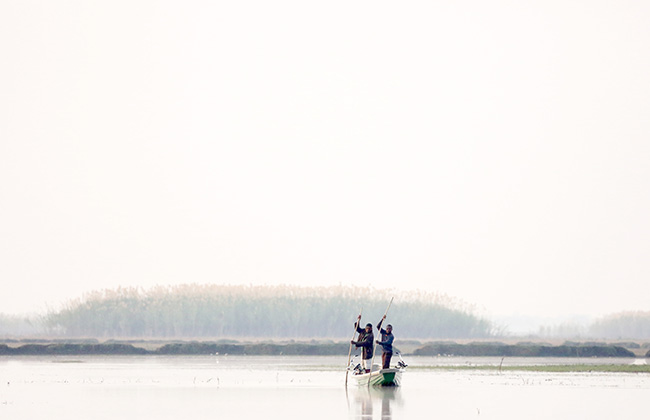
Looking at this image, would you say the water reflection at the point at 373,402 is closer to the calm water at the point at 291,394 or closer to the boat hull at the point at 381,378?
the calm water at the point at 291,394

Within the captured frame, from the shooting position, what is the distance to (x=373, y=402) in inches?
1053

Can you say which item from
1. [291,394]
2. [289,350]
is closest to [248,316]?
[289,350]

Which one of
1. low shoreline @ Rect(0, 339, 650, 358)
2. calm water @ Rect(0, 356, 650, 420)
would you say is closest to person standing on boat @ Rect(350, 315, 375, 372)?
calm water @ Rect(0, 356, 650, 420)

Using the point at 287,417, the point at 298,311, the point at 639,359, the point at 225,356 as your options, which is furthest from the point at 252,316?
the point at 287,417

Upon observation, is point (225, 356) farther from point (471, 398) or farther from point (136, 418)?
point (136, 418)

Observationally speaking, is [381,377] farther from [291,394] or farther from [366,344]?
[291,394]

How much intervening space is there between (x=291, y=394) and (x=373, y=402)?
9.22 feet

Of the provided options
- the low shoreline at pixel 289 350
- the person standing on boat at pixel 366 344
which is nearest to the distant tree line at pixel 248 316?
the low shoreline at pixel 289 350

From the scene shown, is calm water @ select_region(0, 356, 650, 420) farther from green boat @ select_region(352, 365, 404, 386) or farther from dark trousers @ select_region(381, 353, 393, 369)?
dark trousers @ select_region(381, 353, 393, 369)

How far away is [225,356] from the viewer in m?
54.1

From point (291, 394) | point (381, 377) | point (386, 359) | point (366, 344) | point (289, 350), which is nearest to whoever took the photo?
point (291, 394)

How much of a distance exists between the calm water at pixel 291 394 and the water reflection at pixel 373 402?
3cm

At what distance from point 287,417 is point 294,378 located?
1276cm

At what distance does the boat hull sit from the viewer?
3111 cm
